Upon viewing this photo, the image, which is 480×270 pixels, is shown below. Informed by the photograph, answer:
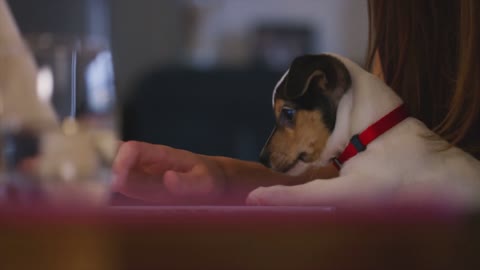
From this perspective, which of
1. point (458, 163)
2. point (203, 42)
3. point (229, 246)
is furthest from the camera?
point (203, 42)

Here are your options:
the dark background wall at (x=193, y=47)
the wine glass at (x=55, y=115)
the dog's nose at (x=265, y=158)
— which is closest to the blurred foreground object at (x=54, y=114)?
the wine glass at (x=55, y=115)

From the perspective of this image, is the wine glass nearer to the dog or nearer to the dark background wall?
the dog

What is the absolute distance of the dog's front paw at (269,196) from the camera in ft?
1.21

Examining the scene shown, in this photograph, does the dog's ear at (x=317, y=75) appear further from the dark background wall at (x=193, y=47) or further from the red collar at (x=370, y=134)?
the dark background wall at (x=193, y=47)

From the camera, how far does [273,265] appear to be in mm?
264

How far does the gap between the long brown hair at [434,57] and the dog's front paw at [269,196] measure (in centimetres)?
12

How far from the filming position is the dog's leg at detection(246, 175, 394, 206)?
367 millimetres

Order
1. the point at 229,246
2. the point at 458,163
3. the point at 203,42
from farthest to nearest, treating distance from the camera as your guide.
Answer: the point at 203,42 → the point at 458,163 → the point at 229,246

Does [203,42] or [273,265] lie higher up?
[273,265]

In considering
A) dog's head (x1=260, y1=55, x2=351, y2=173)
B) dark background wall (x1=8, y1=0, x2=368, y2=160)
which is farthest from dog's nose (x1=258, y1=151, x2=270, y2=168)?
dark background wall (x1=8, y1=0, x2=368, y2=160)

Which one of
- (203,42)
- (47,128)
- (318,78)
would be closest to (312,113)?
(318,78)

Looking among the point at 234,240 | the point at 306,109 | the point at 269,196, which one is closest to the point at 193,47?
the point at 306,109

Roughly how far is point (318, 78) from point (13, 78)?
202 mm

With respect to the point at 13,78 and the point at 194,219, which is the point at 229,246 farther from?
the point at 13,78
